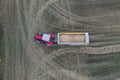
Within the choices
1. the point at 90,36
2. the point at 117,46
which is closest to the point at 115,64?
the point at 117,46

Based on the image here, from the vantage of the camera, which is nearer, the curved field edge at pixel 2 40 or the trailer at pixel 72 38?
→ the curved field edge at pixel 2 40

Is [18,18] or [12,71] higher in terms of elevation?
[18,18]

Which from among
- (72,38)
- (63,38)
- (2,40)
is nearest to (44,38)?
(63,38)

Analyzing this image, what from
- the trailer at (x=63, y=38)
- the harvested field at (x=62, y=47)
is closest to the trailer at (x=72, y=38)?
the trailer at (x=63, y=38)

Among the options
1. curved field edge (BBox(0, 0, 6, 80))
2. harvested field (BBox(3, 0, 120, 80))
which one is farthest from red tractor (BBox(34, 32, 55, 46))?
curved field edge (BBox(0, 0, 6, 80))

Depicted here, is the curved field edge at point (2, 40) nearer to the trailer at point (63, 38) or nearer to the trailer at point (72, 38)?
the trailer at point (63, 38)

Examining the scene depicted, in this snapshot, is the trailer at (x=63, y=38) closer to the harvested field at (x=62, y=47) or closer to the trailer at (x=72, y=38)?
the trailer at (x=72, y=38)

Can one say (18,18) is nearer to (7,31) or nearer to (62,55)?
(7,31)

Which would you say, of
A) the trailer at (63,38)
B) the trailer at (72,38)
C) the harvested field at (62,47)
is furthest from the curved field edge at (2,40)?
the trailer at (72,38)
